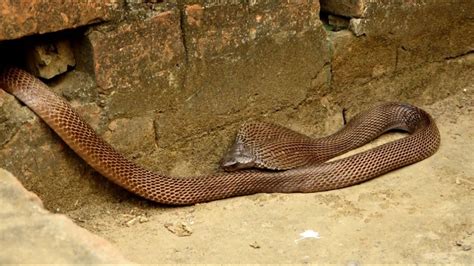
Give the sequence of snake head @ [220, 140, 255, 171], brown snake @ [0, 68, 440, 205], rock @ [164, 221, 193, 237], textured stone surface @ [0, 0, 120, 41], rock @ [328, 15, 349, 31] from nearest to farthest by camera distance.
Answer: textured stone surface @ [0, 0, 120, 41] → brown snake @ [0, 68, 440, 205] → rock @ [164, 221, 193, 237] → snake head @ [220, 140, 255, 171] → rock @ [328, 15, 349, 31]

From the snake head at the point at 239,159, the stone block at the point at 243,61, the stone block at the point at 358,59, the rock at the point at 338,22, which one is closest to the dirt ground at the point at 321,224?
the snake head at the point at 239,159

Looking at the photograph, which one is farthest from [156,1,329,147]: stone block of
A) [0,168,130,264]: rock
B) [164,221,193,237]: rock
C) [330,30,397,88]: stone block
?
[0,168,130,264]: rock

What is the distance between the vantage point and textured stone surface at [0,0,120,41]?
3945mm

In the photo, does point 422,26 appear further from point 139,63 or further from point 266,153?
point 139,63

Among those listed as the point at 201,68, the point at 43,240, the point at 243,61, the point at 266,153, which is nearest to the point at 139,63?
the point at 201,68

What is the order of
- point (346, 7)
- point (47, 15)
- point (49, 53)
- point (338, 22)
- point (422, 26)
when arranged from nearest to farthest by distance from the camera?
point (47, 15) < point (49, 53) < point (346, 7) < point (338, 22) < point (422, 26)

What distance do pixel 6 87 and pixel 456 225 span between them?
2.53 meters

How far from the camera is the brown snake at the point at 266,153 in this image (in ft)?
13.9

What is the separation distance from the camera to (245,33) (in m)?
4.82

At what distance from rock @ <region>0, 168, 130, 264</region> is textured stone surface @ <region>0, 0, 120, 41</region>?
115 centimetres

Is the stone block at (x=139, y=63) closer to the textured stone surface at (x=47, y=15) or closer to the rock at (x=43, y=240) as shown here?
the textured stone surface at (x=47, y=15)

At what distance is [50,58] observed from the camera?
169 inches

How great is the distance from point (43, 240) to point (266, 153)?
216cm

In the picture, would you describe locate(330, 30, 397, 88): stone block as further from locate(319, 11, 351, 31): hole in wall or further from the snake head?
the snake head
